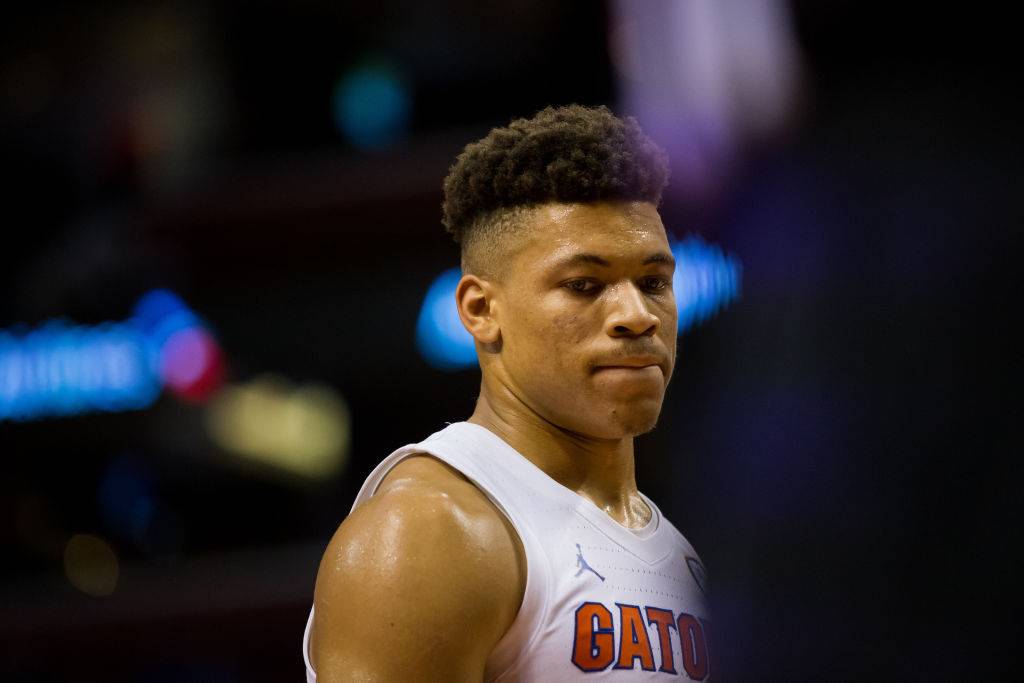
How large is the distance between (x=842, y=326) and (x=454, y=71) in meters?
8.68

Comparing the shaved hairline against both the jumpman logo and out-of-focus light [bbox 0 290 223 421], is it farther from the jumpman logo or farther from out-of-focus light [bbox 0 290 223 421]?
out-of-focus light [bbox 0 290 223 421]

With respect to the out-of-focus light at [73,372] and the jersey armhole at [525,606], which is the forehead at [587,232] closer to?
the jersey armhole at [525,606]

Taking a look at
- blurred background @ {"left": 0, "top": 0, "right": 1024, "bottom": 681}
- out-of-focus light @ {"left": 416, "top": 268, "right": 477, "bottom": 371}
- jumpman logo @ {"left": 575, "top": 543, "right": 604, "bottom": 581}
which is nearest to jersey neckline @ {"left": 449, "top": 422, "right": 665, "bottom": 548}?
jumpman logo @ {"left": 575, "top": 543, "right": 604, "bottom": 581}

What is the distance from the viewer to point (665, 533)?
2.47m

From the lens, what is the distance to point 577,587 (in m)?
2.05

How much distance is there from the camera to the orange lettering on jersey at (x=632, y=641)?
204cm

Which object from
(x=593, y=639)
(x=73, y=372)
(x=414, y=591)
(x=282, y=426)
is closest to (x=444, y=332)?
(x=282, y=426)

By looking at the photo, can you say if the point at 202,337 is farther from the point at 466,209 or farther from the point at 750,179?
the point at 750,179

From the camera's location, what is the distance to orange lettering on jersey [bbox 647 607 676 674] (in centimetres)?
210

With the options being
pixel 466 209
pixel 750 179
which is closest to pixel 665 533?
pixel 466 209

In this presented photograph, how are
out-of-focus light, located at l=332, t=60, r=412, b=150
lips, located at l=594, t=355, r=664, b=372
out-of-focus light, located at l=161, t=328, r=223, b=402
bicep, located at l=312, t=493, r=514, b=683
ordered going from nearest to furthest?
bicep, located at l=312, t=493, r=514, b=683, lips, located at l=594, t=355, r=664, b=372, out-of-focus light, located at l=161, t=328, r=223, b=402, out-of-focus light, located at l=332, t=60, r=412, b=150

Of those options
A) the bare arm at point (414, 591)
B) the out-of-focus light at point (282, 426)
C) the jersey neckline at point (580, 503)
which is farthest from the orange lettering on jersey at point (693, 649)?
the out-of-focus light at point (282, 426)

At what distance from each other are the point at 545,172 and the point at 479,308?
30cm

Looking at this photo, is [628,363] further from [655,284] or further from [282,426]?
[282,426]
